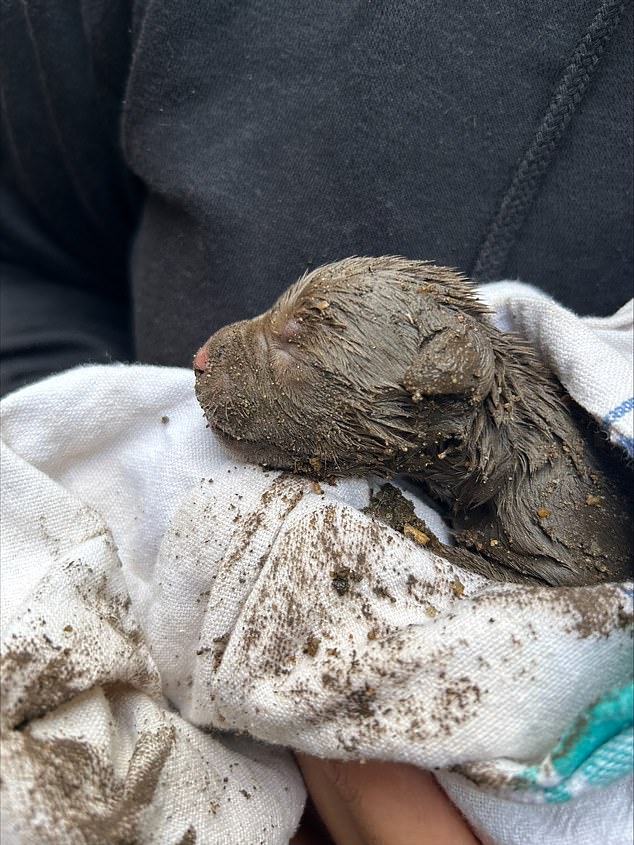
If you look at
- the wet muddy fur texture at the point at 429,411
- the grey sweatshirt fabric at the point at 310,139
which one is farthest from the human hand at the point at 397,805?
the grey sweatshirt fabric at the point at 310,139

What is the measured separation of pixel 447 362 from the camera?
4.70 feet

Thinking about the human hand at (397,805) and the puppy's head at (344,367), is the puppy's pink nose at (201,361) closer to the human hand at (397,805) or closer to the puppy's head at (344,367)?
the puppy's head at (344,367)

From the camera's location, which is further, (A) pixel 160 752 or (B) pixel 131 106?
(B) pixel 131 106

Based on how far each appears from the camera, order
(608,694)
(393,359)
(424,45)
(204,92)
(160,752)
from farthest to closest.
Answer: (204,92)
(424,45)
(393,359)
(160,752)
(608,694)

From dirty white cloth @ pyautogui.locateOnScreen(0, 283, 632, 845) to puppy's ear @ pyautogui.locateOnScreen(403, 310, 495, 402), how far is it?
0.88 feet

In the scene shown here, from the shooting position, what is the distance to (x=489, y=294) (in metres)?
1.75

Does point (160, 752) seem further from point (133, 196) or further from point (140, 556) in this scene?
point (133, 196)

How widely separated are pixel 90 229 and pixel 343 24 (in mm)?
1147

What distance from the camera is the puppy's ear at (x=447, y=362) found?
1428mm

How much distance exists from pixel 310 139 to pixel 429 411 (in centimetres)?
87

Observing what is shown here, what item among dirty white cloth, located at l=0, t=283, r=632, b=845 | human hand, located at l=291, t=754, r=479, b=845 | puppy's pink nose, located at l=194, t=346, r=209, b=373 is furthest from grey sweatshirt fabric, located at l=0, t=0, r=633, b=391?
human hand, located at l=291, t=754, r=479, b=845

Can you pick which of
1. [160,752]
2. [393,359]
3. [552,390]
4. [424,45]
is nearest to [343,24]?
[424,45]

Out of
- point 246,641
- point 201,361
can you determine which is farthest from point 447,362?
point 246,641

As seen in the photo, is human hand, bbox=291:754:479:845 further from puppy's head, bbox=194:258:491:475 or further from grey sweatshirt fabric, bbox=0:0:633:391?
grey sweatshirt fabric, bbox=0:0:633:391
